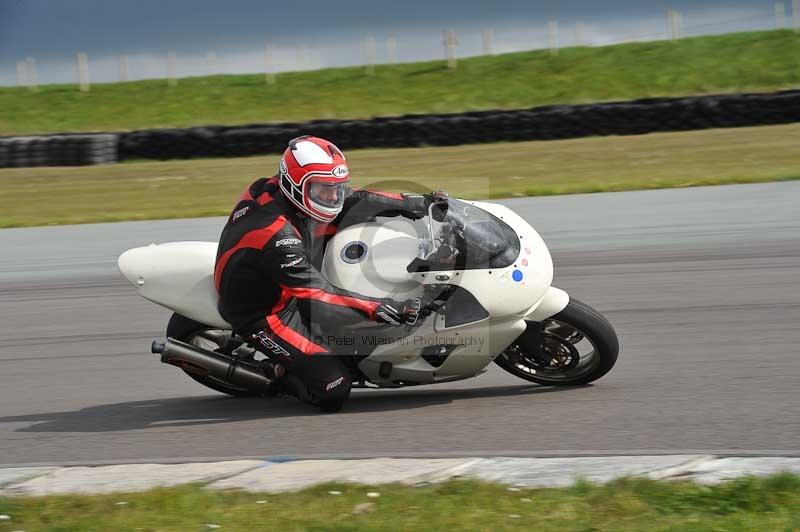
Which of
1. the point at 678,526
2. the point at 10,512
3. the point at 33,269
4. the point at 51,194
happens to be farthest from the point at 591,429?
the point at 51,194

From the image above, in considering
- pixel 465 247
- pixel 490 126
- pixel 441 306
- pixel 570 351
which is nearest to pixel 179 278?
pixel 441 306

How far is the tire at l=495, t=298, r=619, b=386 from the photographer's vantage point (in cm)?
556

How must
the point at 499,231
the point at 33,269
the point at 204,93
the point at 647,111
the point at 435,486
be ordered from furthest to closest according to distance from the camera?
1. the point at 204,93
2. the point at 647,111
3. the point at 33,269
4. the point at 499,231
5. the point at 435,486

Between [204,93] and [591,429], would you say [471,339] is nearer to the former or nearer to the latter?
[591,429]

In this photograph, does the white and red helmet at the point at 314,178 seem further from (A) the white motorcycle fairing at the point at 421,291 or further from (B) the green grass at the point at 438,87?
(B) the green grass at the point at 438,87

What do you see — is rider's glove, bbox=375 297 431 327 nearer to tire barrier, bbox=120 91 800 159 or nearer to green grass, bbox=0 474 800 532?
green grass, bbox=0 474 800 532

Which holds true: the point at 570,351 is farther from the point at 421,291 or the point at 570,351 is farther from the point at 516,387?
the point at 421,291

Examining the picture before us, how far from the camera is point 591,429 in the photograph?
16.5 ft

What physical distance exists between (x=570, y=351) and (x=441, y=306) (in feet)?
2.56

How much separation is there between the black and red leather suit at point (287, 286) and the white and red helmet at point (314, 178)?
15 cm

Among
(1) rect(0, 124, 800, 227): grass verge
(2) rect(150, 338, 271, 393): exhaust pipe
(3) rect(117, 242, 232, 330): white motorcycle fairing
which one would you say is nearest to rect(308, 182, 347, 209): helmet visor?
(3) rect(117, 242, 232, 330): white motorcycle fairing

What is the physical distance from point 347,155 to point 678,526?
693 inches

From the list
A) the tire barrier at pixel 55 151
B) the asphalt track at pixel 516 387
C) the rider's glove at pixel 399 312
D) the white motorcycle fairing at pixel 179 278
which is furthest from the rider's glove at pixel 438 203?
the tire barrier at pixel 55 151

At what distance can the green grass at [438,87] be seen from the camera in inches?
1062
